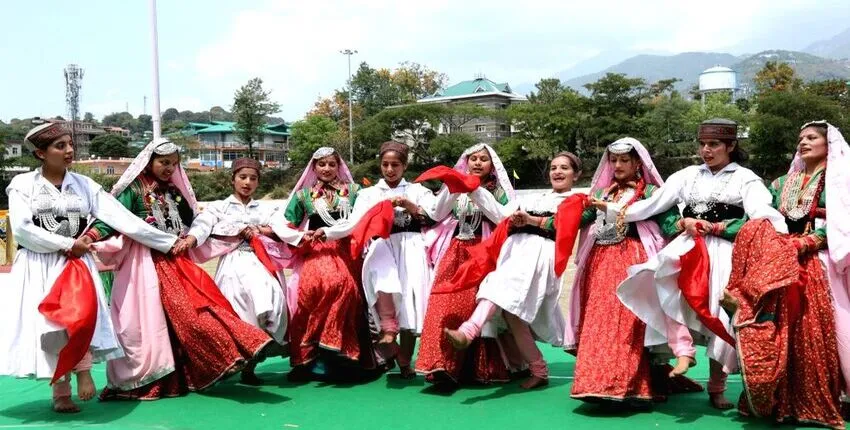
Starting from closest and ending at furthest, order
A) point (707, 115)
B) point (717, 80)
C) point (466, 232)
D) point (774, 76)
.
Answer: point (466, 232), point (707, 115), point (774, 76), point (717, 80)

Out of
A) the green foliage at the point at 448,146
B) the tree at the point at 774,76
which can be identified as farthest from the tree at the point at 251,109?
the tree at the point at 774,76

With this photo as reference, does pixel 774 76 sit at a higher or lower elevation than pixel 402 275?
higher

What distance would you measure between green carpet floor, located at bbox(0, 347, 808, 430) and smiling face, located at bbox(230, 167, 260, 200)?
1.43m

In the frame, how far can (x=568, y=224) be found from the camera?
16.6ft

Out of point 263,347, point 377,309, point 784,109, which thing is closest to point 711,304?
point 377,309

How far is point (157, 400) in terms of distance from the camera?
516 centimetres

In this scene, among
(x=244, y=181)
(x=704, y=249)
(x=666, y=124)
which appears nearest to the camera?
(x=704, y=249)

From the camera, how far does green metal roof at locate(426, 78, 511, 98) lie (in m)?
66.3

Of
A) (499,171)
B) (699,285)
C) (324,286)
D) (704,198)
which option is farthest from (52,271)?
(704,198)

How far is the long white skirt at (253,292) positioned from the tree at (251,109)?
50.6 metres

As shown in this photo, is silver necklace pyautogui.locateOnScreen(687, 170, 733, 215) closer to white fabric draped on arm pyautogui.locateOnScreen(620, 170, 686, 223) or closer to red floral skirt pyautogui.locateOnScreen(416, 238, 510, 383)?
white fabric draped on arm pyautogui.locateOnScreen(620, 170, 686, 223)

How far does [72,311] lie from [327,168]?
2084 mm

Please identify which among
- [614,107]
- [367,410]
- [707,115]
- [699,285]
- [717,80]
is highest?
[717,80]

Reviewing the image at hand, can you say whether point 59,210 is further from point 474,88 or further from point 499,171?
point 474,88
